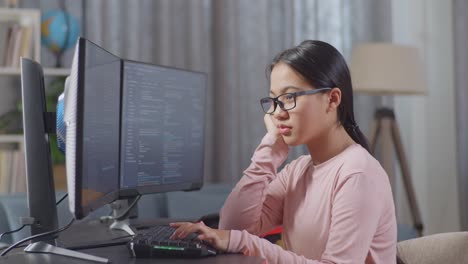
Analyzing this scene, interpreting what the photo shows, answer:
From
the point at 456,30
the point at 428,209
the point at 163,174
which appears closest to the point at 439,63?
the point at 456,30

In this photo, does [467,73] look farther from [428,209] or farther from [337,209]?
[337,209]

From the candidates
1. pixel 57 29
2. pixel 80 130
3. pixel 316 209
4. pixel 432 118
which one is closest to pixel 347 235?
pixel 316 209

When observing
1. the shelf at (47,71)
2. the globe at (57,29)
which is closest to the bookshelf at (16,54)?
the shelf at (47,71)

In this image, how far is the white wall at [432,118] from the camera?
4141 mm

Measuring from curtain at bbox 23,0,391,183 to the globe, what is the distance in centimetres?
19

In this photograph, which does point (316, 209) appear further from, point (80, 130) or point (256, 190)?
point (80, 130)

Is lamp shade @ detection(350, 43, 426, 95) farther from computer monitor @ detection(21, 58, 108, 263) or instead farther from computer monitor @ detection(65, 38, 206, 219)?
computer monitor @ detection(21, 58, 108, 263)

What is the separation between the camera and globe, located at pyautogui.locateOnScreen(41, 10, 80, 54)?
11.3ft

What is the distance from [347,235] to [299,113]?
0.90ft

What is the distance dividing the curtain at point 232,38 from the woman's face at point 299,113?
237 cm

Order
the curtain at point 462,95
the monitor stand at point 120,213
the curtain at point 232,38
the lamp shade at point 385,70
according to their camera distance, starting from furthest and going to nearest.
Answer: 1. the curtain at point 462,95
2. the curtain at point 232,38
3. the lamp shade at point 385,70
4. the monitor stand at point 120,213

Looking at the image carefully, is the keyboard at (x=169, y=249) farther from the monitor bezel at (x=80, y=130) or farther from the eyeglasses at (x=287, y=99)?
the eyeglasses at (x=287, y=99)

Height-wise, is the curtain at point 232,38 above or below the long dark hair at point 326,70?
above

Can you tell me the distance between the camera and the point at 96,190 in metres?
1.26
